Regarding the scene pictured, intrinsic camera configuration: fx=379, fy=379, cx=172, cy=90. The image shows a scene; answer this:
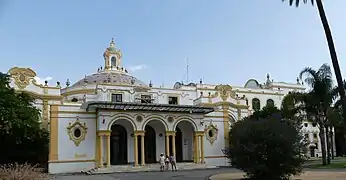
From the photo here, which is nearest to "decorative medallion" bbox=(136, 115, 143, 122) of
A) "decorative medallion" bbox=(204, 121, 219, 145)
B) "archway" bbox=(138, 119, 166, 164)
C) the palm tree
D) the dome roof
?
"archway" bbox=(138, 119, 166, 164)

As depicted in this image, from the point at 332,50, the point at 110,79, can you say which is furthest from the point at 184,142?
the point at 332,50

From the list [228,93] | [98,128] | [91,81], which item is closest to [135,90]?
[91,81]

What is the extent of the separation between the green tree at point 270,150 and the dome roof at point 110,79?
1262 inches

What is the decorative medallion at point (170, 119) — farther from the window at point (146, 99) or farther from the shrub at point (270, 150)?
the shrub at point (270, 150)

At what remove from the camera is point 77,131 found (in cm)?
3344

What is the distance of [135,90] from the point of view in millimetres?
49312

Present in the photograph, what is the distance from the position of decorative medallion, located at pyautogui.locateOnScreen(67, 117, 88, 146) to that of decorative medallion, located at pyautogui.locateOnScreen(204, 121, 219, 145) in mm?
12339

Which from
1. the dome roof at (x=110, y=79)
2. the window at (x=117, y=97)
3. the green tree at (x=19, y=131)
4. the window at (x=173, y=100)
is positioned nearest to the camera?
the green tree at (x=19, y=131)

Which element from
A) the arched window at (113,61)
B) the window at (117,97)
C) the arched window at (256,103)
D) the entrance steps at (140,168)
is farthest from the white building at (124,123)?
the arched window at (256,103)

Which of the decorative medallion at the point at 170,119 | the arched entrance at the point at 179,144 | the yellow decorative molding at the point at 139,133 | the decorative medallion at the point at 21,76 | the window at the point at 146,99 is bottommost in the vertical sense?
the arched entrance at the point at 179,144

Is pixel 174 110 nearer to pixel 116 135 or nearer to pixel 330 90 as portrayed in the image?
pixel 116 135

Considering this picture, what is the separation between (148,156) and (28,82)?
14882 mm

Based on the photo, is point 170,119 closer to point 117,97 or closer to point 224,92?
point 224,92

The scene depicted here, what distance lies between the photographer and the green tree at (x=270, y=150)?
19.8 meters
